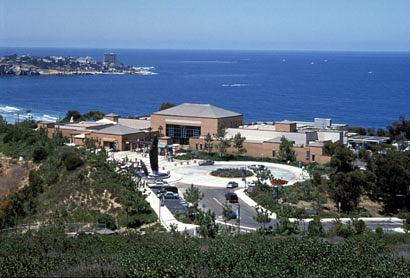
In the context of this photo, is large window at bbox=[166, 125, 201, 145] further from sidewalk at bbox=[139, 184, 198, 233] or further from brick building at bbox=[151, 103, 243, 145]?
sidewalk at bbox=[139, 184, 198, 233]

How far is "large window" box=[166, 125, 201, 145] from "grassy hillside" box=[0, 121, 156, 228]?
1457cm

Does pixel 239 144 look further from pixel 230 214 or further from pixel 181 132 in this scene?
pixel 230 214

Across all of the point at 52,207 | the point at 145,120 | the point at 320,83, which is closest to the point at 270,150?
the point at 145,120

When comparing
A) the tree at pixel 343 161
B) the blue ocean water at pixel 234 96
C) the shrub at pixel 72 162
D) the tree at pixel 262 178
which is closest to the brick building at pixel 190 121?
the tree at pixel 262 178

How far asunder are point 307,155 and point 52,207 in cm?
2055

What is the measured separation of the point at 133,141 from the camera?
50.7 meters

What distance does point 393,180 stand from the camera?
107 feet

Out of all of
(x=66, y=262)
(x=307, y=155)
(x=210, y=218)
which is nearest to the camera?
(x=66, y=262)

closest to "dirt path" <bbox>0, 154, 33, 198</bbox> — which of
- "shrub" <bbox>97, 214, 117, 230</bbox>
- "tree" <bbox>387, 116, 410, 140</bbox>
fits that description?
"shrub" <bbox>97, 214, 117, 230</bbox>

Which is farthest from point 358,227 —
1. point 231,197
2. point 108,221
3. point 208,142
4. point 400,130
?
point 400,130

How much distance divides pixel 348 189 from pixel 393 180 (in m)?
2.47

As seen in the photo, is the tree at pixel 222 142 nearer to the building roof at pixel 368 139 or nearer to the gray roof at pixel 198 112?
the gray roof at pixel 198 112

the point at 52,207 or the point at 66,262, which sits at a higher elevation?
the point at 66,262

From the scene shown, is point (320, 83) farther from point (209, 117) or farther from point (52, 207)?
point (52, 207)
